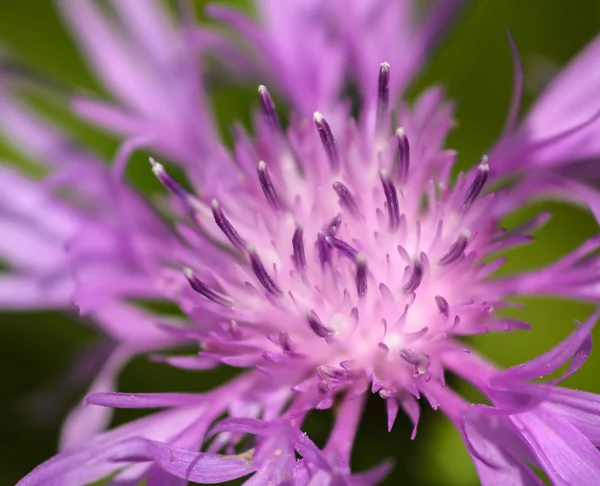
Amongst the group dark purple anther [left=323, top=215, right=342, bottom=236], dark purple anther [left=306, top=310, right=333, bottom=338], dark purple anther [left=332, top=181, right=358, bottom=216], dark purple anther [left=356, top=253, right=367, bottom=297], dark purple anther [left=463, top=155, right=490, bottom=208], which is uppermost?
dark purple anther [left=463, top=155, right=490, bottom=208]

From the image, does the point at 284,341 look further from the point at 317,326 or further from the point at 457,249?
the point at 457,249

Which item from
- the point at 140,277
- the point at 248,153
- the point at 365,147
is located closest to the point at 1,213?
the point at 140,277

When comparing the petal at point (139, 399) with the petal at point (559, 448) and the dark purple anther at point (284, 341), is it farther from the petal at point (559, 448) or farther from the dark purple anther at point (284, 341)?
the petal at point (559, 448)

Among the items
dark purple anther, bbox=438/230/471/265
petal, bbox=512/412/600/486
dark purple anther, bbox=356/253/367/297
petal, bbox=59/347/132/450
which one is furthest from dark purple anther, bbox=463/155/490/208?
petal, bbox=59/347/132/450

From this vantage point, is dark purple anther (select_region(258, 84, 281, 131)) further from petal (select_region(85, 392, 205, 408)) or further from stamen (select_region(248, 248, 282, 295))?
petal (select_region(85, 392, 205, 408))

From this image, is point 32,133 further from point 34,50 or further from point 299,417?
point 299,417

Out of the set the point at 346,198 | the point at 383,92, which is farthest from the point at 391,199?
the point at 383,92
